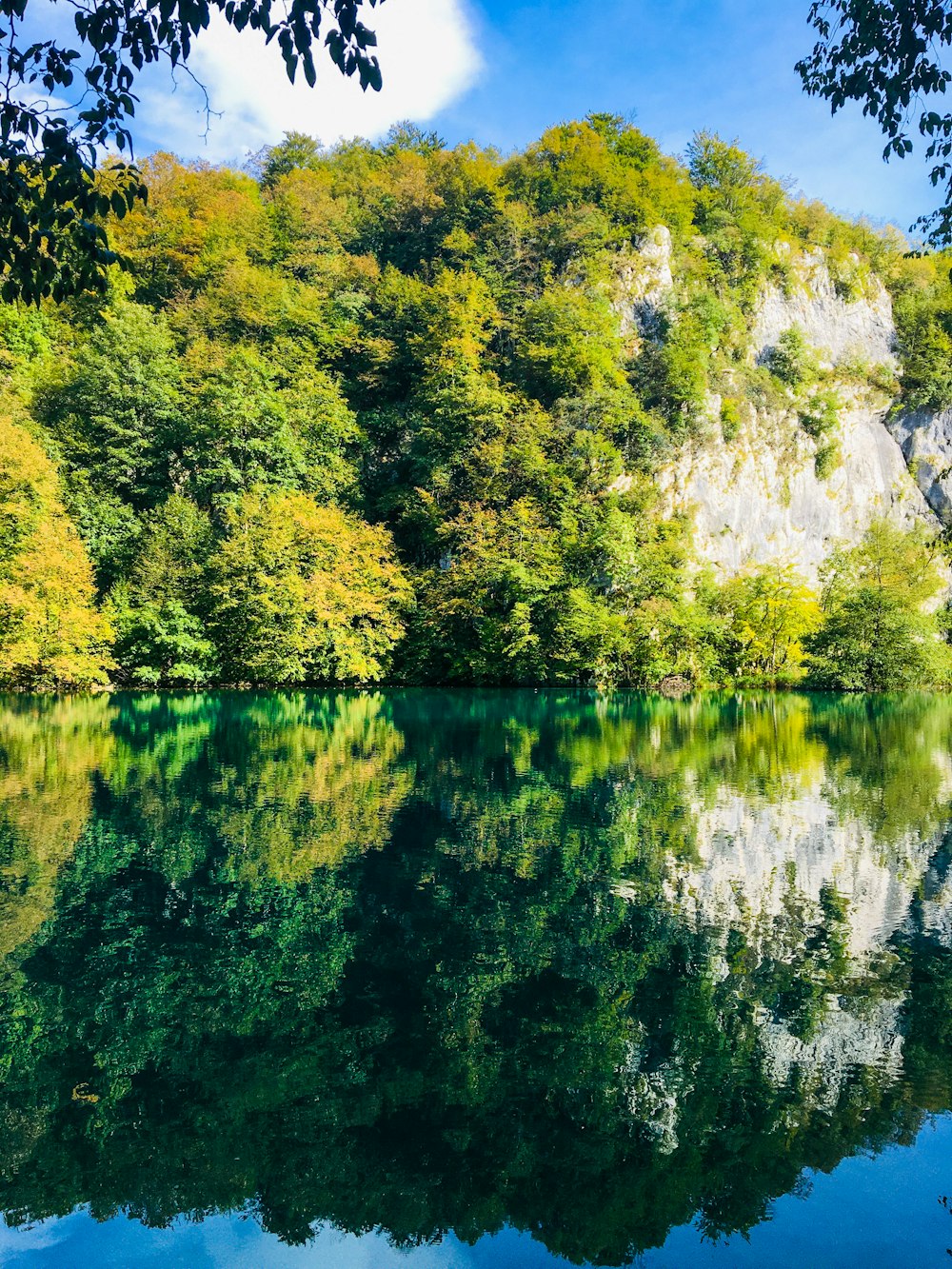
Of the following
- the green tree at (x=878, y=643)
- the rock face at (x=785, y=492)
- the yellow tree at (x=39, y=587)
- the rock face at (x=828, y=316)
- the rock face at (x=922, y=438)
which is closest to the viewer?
the yellow tree at (x=39, y=587)

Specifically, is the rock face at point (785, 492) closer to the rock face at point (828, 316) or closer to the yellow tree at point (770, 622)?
the yellow tree at point (770, 622)

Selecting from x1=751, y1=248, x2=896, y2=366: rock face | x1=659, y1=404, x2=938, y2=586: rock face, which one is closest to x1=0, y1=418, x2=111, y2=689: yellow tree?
x1=659, y1=404, x2=938, y2=586: rock face

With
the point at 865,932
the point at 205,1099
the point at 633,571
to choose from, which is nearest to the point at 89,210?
the point at 205,1099

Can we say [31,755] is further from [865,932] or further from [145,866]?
[865,932]

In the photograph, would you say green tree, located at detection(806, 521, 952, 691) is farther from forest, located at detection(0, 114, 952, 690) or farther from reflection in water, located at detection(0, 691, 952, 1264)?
reflection in water, located at detection(0, 691, 952, 1264)

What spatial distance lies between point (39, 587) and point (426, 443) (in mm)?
23313

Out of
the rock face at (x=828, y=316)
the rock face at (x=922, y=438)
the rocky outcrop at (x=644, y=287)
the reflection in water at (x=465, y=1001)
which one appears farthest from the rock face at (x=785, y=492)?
the reflection in water at (x=465, y=1001)

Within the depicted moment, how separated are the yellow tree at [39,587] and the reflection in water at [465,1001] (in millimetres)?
24483

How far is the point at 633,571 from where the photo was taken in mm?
47781

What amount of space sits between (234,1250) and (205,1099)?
121 centimetres

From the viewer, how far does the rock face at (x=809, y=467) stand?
56.3m

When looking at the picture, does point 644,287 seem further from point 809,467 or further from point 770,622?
point 770,622

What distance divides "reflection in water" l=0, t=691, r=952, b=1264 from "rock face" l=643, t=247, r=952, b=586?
43516 millimetres

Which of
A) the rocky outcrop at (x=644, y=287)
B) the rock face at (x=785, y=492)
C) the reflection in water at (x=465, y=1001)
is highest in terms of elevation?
the rocky outcrop at (x=644, y=287)
